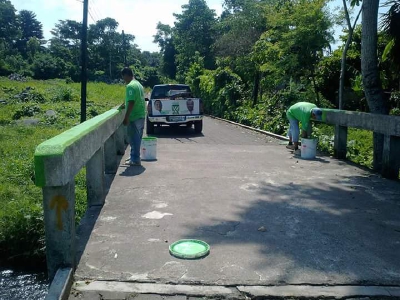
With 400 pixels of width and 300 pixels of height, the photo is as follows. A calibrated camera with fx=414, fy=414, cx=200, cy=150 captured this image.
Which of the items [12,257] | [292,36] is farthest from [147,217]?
[292,36]

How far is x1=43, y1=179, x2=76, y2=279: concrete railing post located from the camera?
3.36 m

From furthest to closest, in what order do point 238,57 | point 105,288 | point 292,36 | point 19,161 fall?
point 238,57, point 292,36, point 19,161, point 105,288

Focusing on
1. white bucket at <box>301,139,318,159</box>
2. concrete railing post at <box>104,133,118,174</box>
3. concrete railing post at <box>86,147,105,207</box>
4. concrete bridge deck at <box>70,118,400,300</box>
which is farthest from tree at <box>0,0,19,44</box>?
concrete railing post at <box>86,147,105,207</box>

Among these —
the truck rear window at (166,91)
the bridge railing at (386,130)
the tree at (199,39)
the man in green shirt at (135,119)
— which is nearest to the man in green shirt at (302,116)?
the bridge railing at (386,130)

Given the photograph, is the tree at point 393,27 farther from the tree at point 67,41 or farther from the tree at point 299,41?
the tree at point 67,41

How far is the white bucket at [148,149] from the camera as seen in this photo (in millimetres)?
8953

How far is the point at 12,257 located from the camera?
504 centimetres

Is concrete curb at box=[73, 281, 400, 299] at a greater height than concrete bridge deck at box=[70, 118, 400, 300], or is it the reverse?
concrete bridge deck at box=[70, 118, 400, 300]

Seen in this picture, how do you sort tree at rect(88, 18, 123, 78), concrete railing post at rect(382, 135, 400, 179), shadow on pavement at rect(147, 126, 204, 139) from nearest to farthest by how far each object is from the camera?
concrete railing post at rect(382, 135, 400, 179), shadow on pavement at rect(147, 126, 204, 139), tree at rect(88, 18, 123, 78)

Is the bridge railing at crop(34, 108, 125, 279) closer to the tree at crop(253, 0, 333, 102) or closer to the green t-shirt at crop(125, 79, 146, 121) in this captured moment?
the green t-shirt at crop(125, 79, 146, 121)

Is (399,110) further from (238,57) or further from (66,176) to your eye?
(66,176)

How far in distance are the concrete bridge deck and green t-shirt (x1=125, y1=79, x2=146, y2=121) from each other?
1.05 m

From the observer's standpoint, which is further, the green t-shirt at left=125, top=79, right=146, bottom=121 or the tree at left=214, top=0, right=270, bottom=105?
the tree at left=214, top=0, right=270, bottom=105

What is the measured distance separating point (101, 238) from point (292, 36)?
41.5 ft
